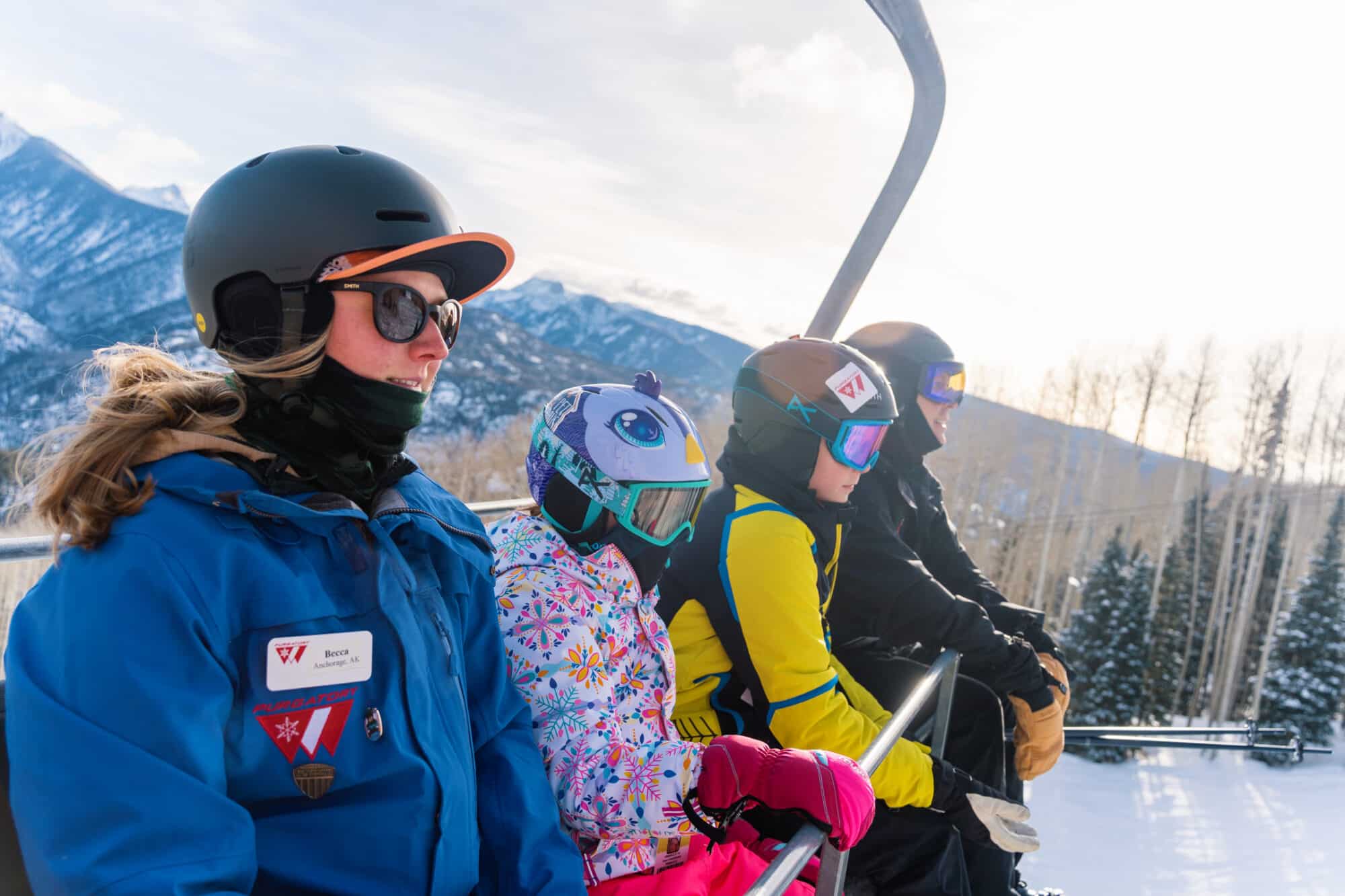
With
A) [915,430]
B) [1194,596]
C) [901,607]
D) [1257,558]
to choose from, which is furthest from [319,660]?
[1194,596]

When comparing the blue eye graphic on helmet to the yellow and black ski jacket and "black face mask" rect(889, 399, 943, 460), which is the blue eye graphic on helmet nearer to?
the yellow and black ski jacket

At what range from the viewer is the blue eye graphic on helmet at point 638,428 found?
7.09 feet

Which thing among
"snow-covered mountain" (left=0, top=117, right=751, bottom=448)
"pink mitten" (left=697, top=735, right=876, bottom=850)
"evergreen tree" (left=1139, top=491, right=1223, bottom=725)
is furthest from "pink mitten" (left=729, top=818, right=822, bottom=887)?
"snow-covered mountain" (left=0, top=117, right=751, bottom=448)

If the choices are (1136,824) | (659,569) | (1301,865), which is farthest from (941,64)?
(1136,824)

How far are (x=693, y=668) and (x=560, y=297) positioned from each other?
190 metres

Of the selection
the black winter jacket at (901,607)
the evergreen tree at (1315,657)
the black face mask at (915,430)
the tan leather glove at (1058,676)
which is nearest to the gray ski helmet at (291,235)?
the black winter jacket at (901,607)

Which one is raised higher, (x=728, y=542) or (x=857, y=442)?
(x=857, y=442)

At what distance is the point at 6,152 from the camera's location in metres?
140

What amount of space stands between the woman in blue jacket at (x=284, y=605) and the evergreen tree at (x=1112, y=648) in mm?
31216

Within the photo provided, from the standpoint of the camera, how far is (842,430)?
298cm

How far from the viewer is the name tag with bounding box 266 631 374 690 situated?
127 centimetres

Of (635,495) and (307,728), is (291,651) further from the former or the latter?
(635,495)

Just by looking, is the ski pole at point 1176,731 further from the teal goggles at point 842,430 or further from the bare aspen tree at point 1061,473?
the bare aspen tree at point 1061,473

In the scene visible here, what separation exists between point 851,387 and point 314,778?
7.26 feet
